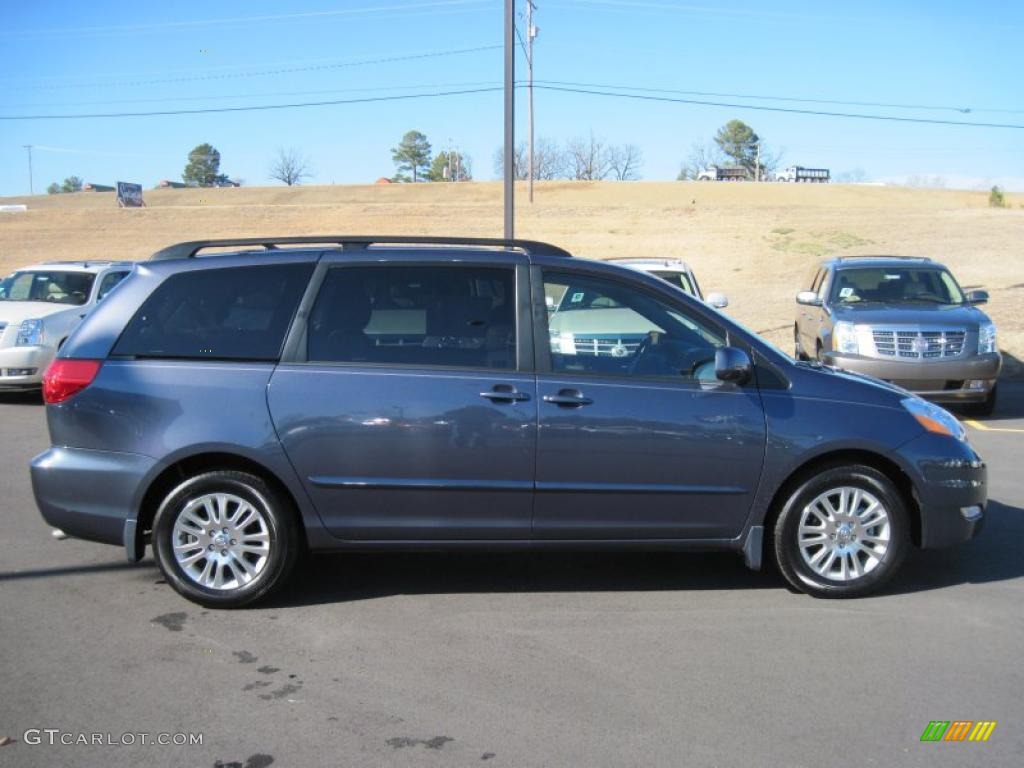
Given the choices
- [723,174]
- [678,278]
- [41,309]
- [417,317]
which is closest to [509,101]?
[678,278]

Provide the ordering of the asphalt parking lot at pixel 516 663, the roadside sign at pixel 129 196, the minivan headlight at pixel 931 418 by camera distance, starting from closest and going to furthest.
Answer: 1. the asphalt parking lot at pixel 516 663
2. the minivan headlight at pixel 931 418
3. the roadside sign at pixel 129 196

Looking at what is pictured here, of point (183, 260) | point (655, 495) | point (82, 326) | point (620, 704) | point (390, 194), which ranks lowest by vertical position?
point (620, 704)

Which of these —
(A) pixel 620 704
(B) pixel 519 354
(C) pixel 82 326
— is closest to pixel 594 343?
(B) pixel 519 354

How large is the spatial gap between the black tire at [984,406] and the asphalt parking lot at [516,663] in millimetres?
5518

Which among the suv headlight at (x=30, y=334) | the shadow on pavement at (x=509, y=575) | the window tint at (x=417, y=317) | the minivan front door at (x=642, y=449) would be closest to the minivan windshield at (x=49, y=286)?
the suv headlight at (x=30, y=334)

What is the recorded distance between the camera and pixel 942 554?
19.3ft

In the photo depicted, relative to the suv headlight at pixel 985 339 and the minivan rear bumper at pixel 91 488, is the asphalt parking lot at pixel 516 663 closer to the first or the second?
the minivan rear bumper at pixel 91 488

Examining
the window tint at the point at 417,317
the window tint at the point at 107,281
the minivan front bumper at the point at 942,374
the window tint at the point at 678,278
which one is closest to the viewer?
the window tint at the point at 417,317

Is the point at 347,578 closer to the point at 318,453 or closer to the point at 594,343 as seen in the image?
the point at 318,453

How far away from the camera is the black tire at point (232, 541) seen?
4.86 metres

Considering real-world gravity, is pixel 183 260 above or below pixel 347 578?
above

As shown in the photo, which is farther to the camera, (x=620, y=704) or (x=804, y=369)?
(x=804, y=369)

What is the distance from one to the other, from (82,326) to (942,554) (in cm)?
515

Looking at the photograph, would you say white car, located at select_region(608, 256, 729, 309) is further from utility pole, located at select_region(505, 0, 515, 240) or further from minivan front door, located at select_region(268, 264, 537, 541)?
minivan front door, located at select_region(268, 264, 537, 541)
